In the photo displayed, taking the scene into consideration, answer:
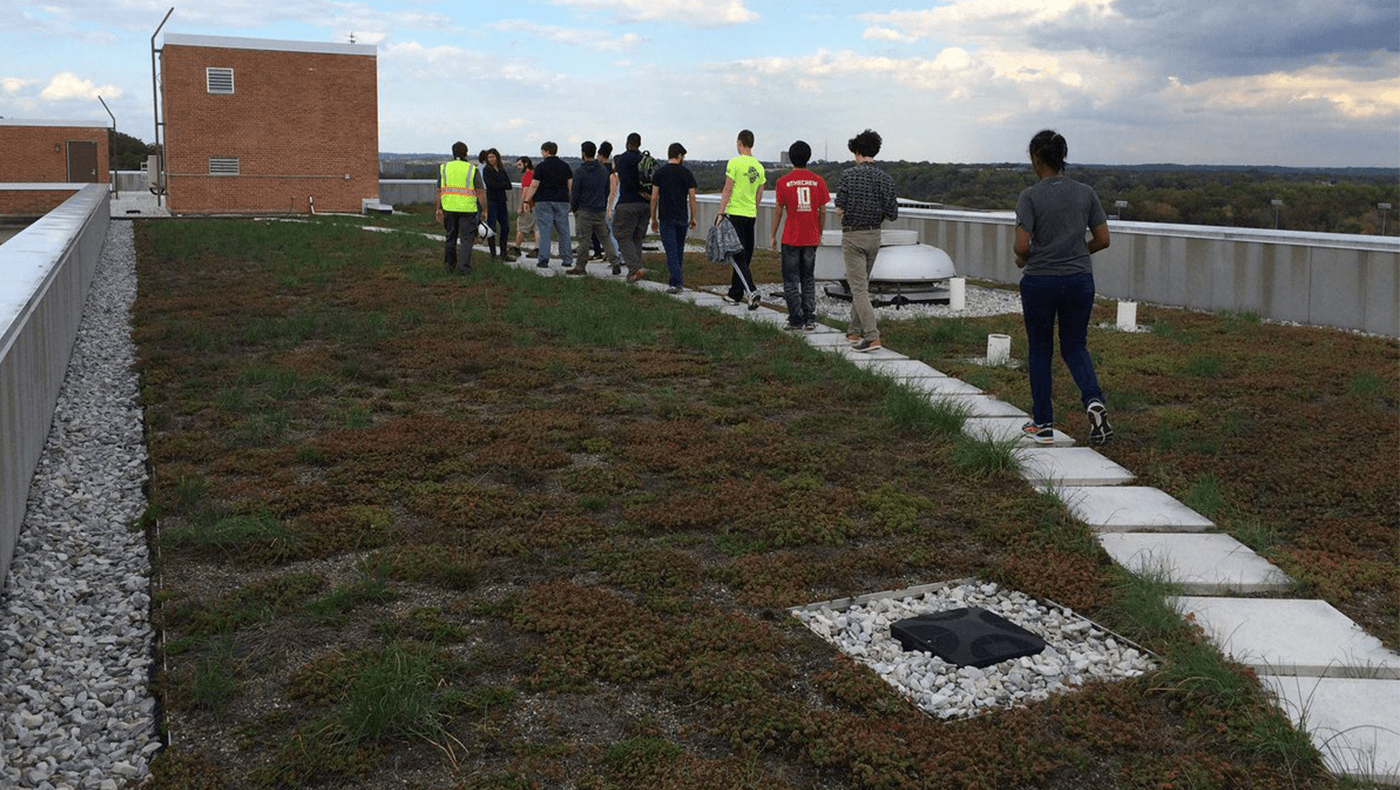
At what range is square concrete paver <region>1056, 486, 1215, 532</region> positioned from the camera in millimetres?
5855

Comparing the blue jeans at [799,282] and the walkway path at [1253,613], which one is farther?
the blue jeans at [799,282]

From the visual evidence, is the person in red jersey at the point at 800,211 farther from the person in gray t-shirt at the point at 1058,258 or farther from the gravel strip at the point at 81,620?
the gravel strip at the point at 81,620

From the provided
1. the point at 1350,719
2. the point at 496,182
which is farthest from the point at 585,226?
the point at 1350,719

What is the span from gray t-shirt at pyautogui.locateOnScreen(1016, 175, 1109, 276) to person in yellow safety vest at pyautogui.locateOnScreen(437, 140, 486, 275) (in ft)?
33.6

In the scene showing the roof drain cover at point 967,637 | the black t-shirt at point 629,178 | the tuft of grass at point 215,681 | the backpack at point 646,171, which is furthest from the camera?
Answer: the backpack at point 646,171

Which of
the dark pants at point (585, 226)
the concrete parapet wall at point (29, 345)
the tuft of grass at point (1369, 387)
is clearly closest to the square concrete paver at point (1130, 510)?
the tuft of grass at point (1369, 387)

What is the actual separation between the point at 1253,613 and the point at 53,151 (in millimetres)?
63209

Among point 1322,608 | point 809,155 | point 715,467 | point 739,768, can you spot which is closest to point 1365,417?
point 1322,608

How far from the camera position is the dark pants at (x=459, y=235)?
53.7ft

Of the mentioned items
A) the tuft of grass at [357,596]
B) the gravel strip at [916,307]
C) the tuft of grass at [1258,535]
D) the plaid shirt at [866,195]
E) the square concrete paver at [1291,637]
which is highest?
the plaid shirt at [866,195]

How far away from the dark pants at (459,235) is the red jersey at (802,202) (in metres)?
6.13

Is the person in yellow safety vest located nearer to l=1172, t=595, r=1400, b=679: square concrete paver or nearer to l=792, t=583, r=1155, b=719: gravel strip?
l=792, t=583, r=1155, b=719: gravel strip

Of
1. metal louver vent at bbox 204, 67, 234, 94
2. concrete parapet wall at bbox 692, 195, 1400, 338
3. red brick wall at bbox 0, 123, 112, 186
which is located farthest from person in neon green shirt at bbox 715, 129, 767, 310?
red brick wall at bbox 0, 123, 112, 186

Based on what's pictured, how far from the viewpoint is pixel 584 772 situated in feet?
11.8
